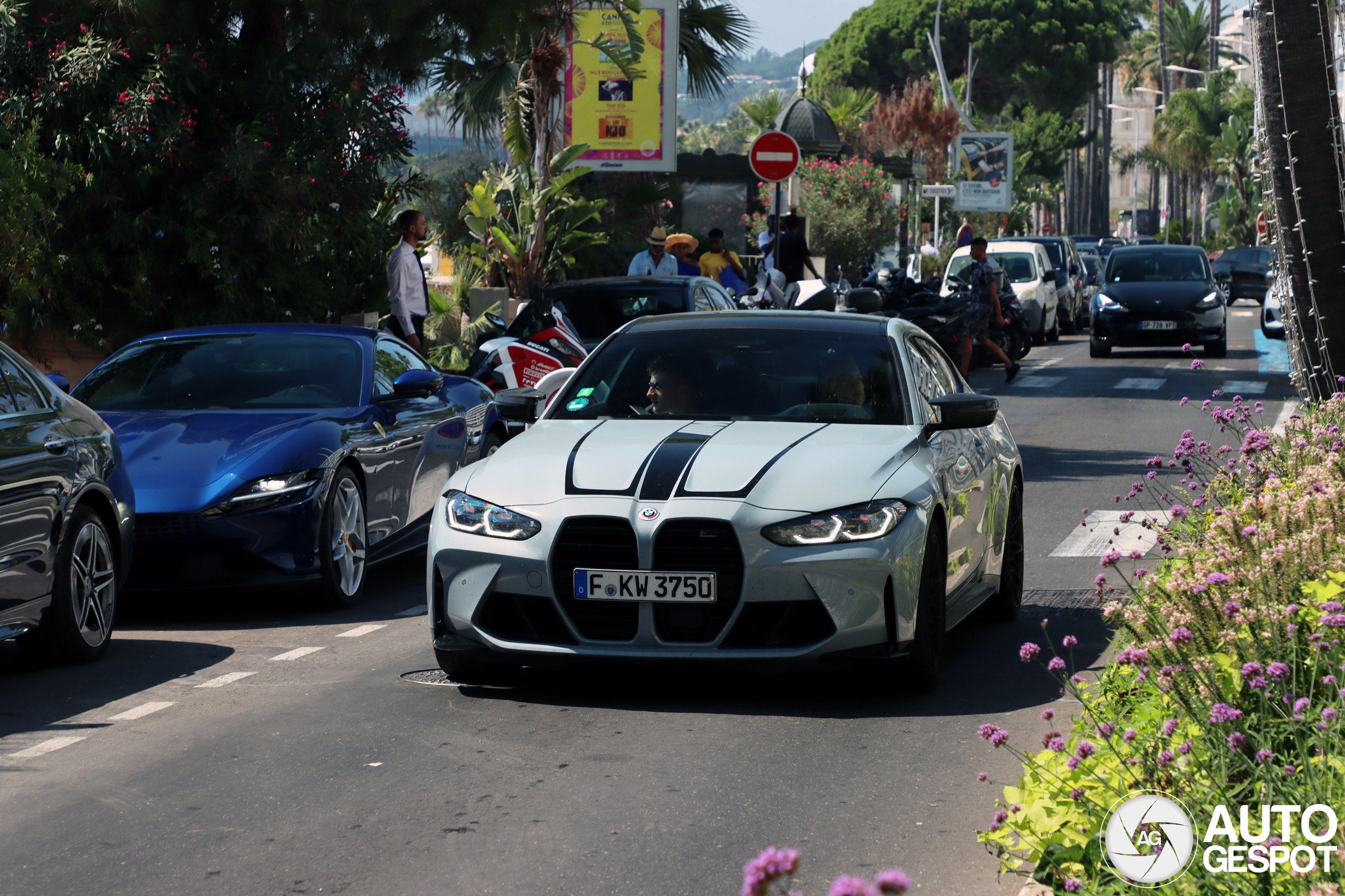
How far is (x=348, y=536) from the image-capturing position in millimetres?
9109

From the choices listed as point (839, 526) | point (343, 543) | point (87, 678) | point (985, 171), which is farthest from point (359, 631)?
point (985, 171)

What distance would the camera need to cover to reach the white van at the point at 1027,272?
31.9 metres

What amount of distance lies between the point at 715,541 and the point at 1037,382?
62.9 feet

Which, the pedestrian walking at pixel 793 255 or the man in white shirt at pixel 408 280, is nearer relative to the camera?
the man in white shirt at pixel 408 280

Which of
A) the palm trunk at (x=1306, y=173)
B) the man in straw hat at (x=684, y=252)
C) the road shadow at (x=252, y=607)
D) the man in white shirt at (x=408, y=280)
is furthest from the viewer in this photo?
the man in straw hat at (x=684, y=252)

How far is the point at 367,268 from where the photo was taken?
17.7 metres

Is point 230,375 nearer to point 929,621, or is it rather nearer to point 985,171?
point 929,621

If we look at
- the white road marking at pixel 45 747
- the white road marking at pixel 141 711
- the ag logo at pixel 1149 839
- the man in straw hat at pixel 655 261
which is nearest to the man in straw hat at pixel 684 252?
the man in straw hat at pixel 655 261

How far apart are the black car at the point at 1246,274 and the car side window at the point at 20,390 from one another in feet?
154

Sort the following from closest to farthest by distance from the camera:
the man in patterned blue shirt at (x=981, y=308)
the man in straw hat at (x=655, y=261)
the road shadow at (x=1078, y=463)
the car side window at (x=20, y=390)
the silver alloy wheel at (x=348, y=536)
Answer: the car side window at (x=20, y=390), the silver alloy wheel at (x=348, y=536), the road shadow at (x=1078, y=463), the man in straw hat at (x=655, y=261), the man in patterned blue shirt at (x=981, y=308)

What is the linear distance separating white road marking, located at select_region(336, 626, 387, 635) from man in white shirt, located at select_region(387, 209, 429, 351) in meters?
6.70

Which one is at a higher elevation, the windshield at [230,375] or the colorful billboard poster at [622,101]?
the colorful billboard poster at [622,101]

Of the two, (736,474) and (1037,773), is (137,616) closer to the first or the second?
(736,474)

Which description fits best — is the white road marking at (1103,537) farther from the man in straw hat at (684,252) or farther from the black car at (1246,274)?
the black car at (1246,274)
